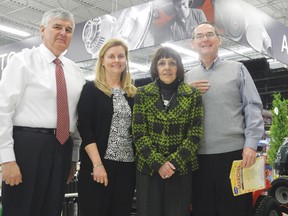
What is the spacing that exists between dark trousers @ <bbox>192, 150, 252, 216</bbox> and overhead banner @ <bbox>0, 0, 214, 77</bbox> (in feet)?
12.0

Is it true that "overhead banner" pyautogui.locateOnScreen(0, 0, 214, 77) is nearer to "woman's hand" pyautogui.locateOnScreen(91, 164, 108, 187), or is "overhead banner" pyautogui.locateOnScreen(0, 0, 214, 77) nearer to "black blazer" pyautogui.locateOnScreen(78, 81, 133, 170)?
"black blazer" pyautogui.locateOnScreen(78, 81, 133, 170)

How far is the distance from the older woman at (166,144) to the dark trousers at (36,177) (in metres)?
0.52

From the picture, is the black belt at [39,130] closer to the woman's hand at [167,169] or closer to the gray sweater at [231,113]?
the woman's hand at [167,169]

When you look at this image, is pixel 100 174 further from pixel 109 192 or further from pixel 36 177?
pixel 36 177

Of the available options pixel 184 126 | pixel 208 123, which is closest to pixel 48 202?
pixel 184 126

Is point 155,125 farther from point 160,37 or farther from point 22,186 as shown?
point 160,37

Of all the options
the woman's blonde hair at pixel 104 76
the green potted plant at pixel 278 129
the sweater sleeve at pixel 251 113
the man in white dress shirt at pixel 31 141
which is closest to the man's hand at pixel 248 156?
the sweater sleeve at pixel 251 113

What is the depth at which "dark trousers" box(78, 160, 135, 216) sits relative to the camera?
2.24 metres

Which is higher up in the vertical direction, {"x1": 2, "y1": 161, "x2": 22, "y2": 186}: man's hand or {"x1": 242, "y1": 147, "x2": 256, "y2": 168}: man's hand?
{"x1": 242, "y1": 147, "x2": 256, "y2": 168}: man's hand

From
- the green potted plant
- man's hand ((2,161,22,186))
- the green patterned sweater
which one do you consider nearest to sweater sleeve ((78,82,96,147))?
the green patterned sweater

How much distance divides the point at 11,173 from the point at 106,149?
60 cm

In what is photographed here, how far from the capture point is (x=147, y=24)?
6.14 metres

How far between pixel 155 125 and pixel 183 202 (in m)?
0.51

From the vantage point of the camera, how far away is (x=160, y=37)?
19.8 ft
